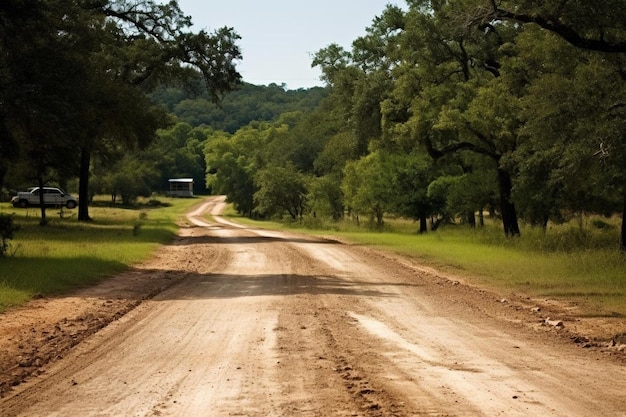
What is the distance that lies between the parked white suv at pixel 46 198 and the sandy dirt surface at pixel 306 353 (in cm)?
5456

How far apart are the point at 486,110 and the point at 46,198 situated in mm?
50484

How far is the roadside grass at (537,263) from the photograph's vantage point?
1570cm

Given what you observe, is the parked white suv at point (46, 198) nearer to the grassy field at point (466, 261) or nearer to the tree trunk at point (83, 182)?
the tree trunk at point (83, 182)

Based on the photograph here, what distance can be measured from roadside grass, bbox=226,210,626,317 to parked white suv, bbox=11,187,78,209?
4141cm

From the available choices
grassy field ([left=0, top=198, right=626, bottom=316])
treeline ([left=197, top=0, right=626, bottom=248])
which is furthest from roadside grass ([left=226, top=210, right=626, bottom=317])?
treeline ([left=197, top=0, right=626, bottom=248])

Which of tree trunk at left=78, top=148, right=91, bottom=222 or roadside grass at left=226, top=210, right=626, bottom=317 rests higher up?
tree trunk at left=78, top=148, right=91, bottom=222

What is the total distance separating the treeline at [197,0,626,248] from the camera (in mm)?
17969

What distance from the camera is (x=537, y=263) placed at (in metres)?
22.0

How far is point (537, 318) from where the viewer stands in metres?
12.3

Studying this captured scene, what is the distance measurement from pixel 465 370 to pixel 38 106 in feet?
51.0

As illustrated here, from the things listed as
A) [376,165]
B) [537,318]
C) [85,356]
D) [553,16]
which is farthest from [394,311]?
[376,165]

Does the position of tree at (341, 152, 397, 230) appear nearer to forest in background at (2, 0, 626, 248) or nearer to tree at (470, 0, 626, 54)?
forest in background at (2, 0, 626, 248)

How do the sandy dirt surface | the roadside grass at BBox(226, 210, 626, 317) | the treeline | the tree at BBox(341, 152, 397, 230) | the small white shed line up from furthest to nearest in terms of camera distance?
the small white shed
the tree at BBox(341, 152, 397, 230)
the treeline
the roadside grass at BBox(226, 210, 626, 317)
the sandy dirt surface

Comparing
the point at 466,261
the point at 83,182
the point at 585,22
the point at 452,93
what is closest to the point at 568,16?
the point at 585,22
